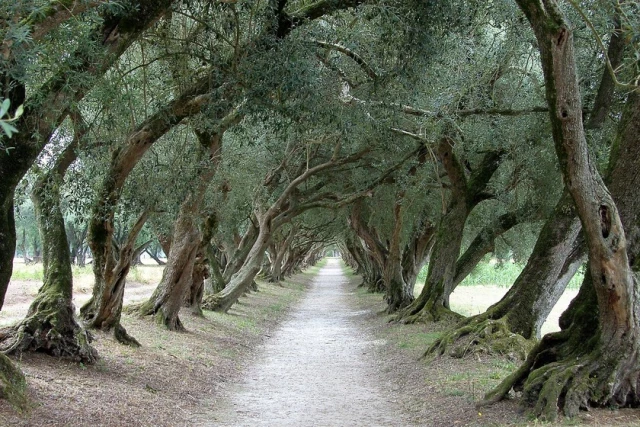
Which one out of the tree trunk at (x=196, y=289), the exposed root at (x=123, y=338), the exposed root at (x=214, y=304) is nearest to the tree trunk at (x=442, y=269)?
the tree trunk at (x=196, y=289)

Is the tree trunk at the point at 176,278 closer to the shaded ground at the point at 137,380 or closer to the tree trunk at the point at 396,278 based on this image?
the shaded ground at the point at 137,380

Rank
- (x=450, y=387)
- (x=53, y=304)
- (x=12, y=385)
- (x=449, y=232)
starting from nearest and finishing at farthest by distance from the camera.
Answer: (x=12, y=385) < (x=53, y=304) < (x=450, y=387) < (x=449, y=232)

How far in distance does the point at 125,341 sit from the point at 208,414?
3.79 meters

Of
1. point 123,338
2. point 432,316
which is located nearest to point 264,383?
point 123,338

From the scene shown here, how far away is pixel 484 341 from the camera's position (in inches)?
460

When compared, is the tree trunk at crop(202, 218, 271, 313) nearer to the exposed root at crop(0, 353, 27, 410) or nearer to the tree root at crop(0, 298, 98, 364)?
the tree root at crop(0, 298, 98, 364)

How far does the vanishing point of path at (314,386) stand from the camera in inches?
343

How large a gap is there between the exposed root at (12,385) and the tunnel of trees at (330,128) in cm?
3

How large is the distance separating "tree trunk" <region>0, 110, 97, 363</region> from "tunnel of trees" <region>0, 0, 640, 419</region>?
1.2 inches

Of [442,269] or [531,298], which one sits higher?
[442,269]

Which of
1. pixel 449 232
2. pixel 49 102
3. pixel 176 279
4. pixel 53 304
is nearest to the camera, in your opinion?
pixel 49 102

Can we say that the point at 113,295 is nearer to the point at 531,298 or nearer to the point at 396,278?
the point at 531,298

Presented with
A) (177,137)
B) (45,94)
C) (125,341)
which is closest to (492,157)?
(177,137)

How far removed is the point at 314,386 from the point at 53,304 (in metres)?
4.39
